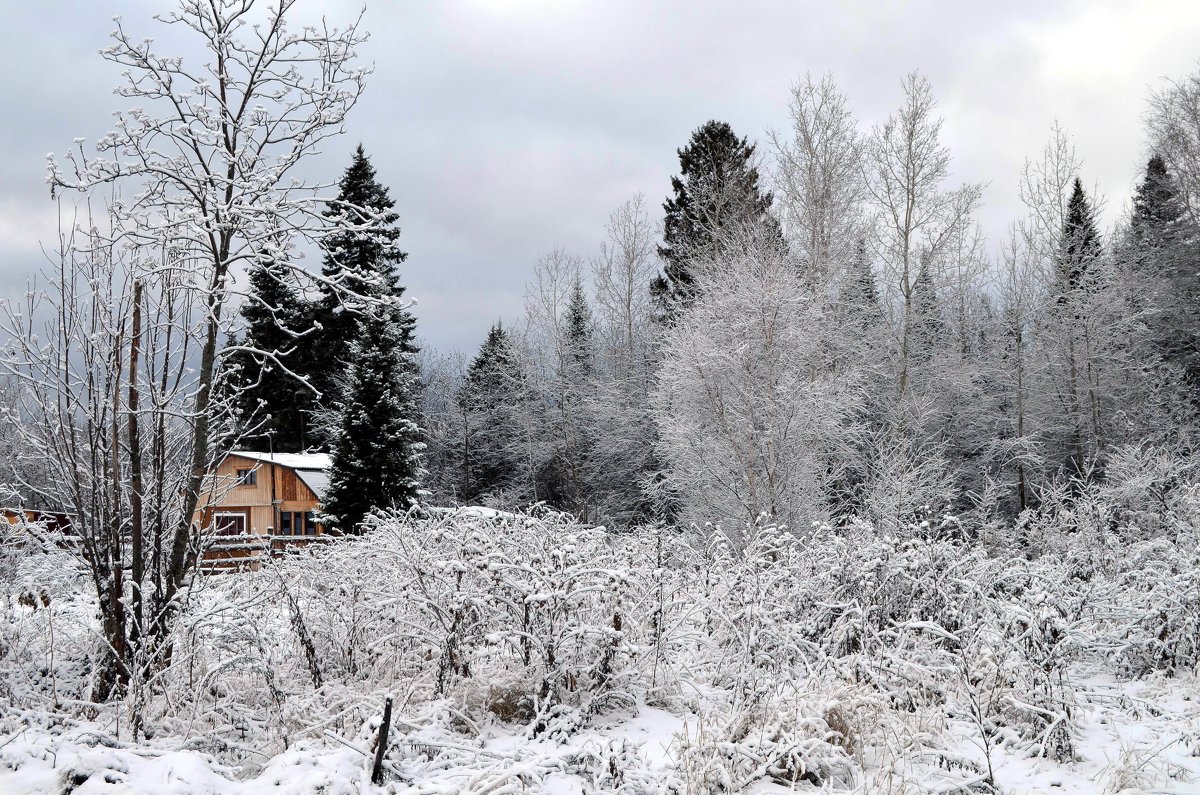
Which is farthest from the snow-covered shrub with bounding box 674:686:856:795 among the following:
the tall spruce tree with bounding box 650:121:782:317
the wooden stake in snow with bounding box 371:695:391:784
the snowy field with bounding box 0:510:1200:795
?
the tall spruce tree with bounding box 650:121:782:317

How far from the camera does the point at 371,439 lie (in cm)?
1875

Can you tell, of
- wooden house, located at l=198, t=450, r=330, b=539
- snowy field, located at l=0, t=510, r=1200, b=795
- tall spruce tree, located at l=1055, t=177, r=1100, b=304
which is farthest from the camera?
wooden house, located at l=198, t=450, r=330, b=539

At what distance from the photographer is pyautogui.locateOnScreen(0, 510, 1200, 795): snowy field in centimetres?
402

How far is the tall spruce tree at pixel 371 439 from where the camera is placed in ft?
61.2

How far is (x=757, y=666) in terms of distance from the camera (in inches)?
201

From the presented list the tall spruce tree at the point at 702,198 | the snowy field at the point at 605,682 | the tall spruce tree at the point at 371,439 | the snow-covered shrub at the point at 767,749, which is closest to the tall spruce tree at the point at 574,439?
the tall spruce tree at the point at 702,198

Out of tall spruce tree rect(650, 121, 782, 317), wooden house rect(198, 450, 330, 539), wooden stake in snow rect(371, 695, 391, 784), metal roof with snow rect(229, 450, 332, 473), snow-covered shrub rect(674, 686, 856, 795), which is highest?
tall spruce tree rect(650, 121, 782, 317)

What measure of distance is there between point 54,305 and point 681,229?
23285 mm

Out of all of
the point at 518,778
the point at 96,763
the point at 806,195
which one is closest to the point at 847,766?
the point at 518,778

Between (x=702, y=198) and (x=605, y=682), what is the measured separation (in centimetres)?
2208

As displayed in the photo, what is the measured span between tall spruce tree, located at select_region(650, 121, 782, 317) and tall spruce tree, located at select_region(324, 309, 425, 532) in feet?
29.3

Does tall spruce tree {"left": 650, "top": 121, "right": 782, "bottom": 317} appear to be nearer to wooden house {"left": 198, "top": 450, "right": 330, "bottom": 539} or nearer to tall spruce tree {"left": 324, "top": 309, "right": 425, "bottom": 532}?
tall spruce tree {"left": 324, "top": 309, "right": 425, "bottom": 532}

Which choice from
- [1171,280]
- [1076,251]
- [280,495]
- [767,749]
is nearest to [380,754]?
[767,749]

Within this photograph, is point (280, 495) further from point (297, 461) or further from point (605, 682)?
point (605, 682)
